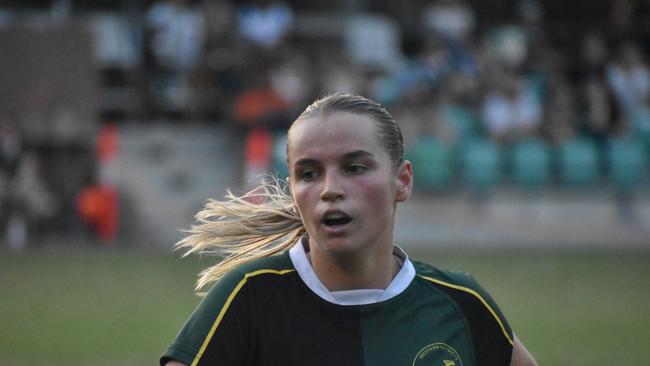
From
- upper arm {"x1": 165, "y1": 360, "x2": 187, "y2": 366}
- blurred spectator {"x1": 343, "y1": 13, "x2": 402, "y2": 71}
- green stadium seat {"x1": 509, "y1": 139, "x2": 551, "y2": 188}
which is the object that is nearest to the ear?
upper arm {"x1": 165, "y1": 360, "x2": 187, "y2": 366}

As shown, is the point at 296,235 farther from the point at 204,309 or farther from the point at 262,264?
the point at 204,309

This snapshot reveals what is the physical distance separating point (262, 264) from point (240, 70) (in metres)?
14.4

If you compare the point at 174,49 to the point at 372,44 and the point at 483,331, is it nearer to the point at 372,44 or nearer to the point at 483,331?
the point at 372,44

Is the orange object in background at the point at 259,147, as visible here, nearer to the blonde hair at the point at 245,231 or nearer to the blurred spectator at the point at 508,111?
the blurred spectator at the point at 508,111

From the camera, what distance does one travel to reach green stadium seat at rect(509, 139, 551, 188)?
60.8 feet

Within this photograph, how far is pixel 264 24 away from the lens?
59.5 feet

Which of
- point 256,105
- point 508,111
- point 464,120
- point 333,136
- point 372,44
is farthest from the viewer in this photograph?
point 372,44

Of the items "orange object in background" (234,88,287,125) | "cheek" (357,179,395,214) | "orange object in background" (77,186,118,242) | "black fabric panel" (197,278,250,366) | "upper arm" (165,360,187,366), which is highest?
"orange object in background" (234,88,287,125)

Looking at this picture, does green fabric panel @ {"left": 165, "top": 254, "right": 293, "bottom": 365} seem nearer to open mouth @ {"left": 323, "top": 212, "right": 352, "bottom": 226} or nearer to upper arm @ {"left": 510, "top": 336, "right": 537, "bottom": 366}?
open mouth @ {"left": 323, "top": 212, "right": 352, "bottom": 226}

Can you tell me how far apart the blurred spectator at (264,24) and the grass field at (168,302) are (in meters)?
4.31

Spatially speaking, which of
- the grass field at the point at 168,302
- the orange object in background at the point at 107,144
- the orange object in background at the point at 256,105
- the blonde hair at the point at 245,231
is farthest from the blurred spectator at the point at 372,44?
the blonde hair at the point at 245,231

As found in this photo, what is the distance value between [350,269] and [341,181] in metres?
0.33

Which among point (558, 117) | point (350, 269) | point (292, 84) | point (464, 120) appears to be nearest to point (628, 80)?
point (558, 117)

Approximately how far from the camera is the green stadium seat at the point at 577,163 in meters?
18.7
